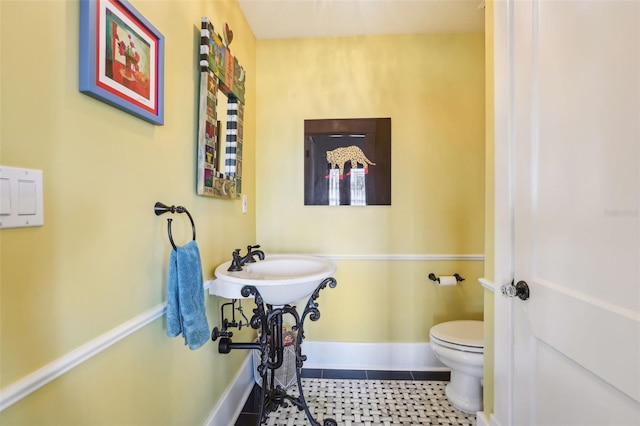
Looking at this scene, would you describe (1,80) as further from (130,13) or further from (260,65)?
(260,65)

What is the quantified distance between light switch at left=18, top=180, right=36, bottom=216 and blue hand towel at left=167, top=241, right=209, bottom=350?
437 millimetres

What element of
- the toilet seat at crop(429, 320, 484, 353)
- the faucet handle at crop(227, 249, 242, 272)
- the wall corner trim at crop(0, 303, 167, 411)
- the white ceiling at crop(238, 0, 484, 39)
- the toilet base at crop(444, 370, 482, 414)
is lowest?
the toilet base at crop(444, 370, 482, 414)

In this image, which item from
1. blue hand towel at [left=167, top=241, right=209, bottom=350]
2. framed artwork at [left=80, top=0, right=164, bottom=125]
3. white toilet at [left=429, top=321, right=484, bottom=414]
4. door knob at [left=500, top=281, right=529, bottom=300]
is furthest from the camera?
white toilet at [left=429, top=321, right=484, bottom=414]

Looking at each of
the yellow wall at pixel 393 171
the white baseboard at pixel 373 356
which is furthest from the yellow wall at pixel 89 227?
the white baseboard at pixel 373 356

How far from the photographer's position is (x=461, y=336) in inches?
68.6

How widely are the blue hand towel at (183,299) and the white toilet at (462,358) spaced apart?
1.37 m

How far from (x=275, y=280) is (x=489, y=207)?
1.05 metres

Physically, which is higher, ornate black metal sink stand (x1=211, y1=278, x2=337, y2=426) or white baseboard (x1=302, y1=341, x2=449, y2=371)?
ornate black metal sink stand (x1=211, y1=278, x2=337, y2=426)

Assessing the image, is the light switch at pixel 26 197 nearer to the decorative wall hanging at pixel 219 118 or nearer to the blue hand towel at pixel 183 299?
the blue hand towel at pixel 183 299

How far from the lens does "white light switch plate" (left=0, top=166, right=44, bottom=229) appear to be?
0.53m

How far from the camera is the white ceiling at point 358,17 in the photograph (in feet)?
6.08

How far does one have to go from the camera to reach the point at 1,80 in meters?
0.53

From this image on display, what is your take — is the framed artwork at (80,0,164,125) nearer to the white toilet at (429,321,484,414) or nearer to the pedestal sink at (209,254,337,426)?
the pedestal sink at (209,254,337,426)

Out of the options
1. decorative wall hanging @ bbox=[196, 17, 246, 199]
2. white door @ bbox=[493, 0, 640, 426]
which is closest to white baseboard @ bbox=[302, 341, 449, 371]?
white door @ bbox=[493, 0, 640, 426]
